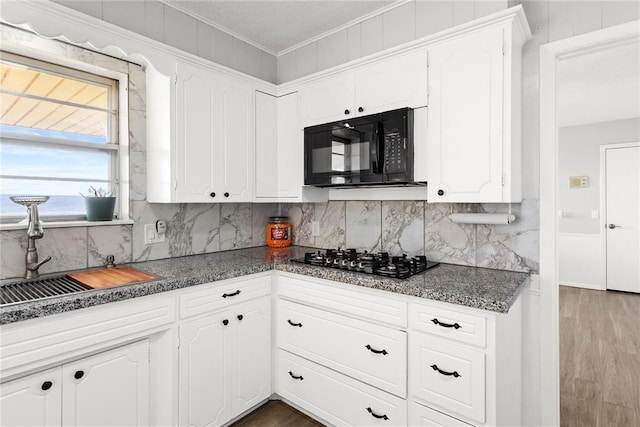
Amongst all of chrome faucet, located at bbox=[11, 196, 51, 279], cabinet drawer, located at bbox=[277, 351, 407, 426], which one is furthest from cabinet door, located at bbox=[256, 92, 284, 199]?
chrome faucet, located at bbox=[11, 196, 51, 279]

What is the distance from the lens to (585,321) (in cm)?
384

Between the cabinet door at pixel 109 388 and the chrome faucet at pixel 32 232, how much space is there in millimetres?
610

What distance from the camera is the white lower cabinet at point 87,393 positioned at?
1360 mm

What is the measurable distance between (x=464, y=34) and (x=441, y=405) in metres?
1.81

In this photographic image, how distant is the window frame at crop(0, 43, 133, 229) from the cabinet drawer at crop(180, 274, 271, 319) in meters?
0.75

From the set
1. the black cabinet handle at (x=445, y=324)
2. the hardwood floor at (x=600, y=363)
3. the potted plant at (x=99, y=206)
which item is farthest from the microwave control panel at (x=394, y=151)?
the hardwood floor at (x=600, y=363)

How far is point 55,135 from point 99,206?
1.52 ft

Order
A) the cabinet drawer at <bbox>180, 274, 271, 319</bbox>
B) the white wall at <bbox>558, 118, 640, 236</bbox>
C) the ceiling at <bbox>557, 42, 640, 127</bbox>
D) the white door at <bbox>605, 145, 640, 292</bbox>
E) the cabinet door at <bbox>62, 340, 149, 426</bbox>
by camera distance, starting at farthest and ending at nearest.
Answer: the white wall at <bbox>558, 118, 640, 236</bbox> < the white door at <bbox>605, 145, 640, 292</bbox> < the ceiling at <bbox>557, 42, 640, 127</bbox> < the cabinet drawer at <bbox>180, 274, 271, 319</bbox> < the cabinet door at <bbox>62, 340, 149, 426</bbox>

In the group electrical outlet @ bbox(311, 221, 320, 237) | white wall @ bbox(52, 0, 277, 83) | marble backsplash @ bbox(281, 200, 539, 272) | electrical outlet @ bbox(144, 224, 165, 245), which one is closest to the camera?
marble backsplash @ bbox(281, 200, 539, 272)

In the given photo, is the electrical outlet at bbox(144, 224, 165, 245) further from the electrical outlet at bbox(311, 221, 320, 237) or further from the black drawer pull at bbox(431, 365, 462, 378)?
the black drawer pull at bbox(431, 365, 462, 378)

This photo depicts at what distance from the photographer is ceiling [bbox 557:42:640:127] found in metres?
3.12

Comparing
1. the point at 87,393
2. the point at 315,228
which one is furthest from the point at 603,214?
the point at 87,393

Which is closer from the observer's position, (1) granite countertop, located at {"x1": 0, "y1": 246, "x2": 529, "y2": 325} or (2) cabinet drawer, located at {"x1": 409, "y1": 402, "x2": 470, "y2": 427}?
(1) granite countertop, located at {"x1": 0, "y1": 246, "x2": 529, "y2": 325}

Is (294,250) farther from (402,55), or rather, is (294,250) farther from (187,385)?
(402,55)
